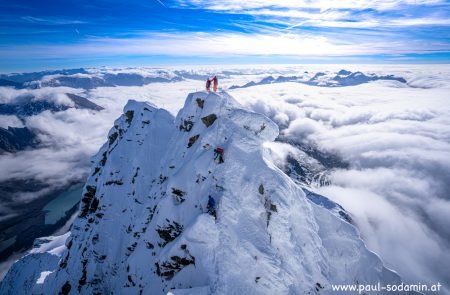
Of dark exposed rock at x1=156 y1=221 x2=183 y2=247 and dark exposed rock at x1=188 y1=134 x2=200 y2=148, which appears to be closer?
dark exposed rock at x1=156 y1=221 x2=183 y2=247

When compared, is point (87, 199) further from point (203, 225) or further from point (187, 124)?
point (203, 225)

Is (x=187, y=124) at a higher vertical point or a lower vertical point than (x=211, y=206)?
higher

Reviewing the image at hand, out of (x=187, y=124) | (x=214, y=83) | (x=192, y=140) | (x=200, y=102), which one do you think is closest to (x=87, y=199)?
(x=187, y=124)

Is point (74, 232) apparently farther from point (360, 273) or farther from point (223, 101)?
point (360, 273)

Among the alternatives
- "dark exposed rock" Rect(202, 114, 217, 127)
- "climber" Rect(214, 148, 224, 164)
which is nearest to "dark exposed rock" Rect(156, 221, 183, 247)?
"climber" Rect(214, 148, 224, 164)

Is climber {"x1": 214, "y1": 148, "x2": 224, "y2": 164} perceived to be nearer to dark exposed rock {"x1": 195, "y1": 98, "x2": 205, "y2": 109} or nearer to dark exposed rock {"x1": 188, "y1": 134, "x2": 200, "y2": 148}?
dark exposed rock {"x1": 188, "y1": 134, "x2": 200, "y2": 148}

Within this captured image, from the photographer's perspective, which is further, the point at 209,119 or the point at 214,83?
the point at 214,83

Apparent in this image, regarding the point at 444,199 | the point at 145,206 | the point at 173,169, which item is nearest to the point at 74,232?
the point at 145,206

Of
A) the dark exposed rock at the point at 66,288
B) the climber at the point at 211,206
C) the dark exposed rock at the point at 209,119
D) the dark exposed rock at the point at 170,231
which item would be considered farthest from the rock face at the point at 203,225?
the climber at the point at 211,206
